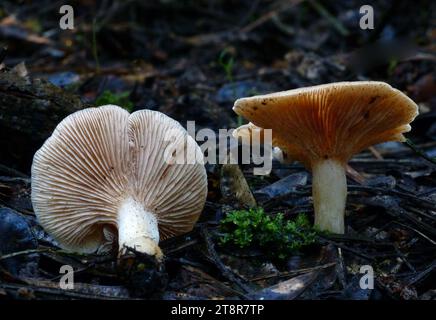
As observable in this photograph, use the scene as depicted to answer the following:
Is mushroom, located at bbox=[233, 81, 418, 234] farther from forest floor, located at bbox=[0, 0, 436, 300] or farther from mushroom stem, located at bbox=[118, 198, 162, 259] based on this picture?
mushroom stem, located at bbox=[118, 198, 162, 259]

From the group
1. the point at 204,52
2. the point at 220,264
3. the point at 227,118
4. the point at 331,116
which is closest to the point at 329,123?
the point at 331,116

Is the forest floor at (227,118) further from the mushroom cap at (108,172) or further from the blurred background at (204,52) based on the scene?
the mushroom cap at (108,172)

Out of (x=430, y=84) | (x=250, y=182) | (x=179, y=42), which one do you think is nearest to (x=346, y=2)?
(x=179, y=42)

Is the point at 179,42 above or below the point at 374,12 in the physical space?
below

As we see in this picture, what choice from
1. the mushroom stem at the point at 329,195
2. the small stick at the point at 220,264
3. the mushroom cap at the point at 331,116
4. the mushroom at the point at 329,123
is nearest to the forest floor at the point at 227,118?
the small stick at the point at 220,264

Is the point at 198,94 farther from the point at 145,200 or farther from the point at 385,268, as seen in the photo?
the point at 385,268

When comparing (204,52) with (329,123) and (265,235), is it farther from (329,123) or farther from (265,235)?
(265,235)
